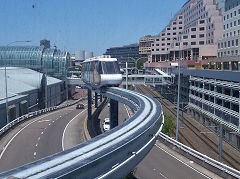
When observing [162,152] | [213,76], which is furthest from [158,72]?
[162,152]

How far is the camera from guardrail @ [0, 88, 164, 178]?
8570 mm

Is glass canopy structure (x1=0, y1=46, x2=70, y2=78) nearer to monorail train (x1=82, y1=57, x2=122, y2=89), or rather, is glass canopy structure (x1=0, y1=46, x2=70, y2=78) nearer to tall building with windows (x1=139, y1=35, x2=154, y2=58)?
monorail train (x1=82, y1=57, x2=122, y2=89)

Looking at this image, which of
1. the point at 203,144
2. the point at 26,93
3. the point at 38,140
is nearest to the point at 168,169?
the point at 203,144

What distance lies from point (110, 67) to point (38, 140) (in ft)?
34.1

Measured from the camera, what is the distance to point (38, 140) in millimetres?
29469

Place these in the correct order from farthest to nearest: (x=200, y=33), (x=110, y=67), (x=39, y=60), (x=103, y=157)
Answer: (x=39, y=60) → (x=200, y=33) → (x=110, y=67) → (x=103, y=157)

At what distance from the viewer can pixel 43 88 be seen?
215 ft

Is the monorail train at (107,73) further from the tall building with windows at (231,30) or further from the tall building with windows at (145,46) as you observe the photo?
the tall building with windows at (145,46)

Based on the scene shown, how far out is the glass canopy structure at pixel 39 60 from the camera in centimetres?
8781

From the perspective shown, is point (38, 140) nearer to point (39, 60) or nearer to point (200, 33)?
point (200, 33)

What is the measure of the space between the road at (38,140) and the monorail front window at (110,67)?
7456 millimetres

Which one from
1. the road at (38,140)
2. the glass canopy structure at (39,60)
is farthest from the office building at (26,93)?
the glass canopy structure at (39,60)

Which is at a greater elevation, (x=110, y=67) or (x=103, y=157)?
(x=110, y=67)

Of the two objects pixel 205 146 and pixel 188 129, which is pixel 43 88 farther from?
pixel 205 146
